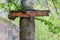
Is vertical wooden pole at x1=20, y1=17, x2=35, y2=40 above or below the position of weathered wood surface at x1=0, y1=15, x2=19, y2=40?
above

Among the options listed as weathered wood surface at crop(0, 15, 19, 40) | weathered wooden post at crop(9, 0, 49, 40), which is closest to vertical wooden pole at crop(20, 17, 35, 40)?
weathered wooden post at crop(9, 0, 49, 40)

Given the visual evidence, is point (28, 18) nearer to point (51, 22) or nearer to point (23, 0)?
point (23, 0)

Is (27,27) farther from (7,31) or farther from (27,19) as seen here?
(7,31)

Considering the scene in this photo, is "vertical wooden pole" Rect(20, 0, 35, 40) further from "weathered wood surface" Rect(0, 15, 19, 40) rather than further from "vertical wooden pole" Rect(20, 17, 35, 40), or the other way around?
"weathered wood surface" Rect(0, 15, 19, 40)

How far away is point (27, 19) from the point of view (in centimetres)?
163

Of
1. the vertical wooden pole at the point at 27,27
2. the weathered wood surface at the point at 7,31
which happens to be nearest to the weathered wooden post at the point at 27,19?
the vertical wooden pole at the point at 27,27

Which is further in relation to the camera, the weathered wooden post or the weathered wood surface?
the weathered wood surface

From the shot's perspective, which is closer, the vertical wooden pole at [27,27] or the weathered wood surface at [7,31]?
the vertical wooden pole at [27,27]

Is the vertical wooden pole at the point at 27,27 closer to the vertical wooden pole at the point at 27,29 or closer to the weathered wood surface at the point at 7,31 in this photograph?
the vertical wooden pole at the point at 27,29

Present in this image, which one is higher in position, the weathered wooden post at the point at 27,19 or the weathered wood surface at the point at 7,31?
the weathered wooden post at the point at 27,19

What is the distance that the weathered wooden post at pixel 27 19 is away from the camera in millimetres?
1607

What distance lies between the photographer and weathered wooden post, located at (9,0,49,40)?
1607mm

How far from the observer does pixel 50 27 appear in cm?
178

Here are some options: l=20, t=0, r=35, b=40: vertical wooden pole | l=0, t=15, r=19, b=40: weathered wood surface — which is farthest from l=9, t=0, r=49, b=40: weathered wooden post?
l=0, t=15, r=19, b=40: weathered wood surface
